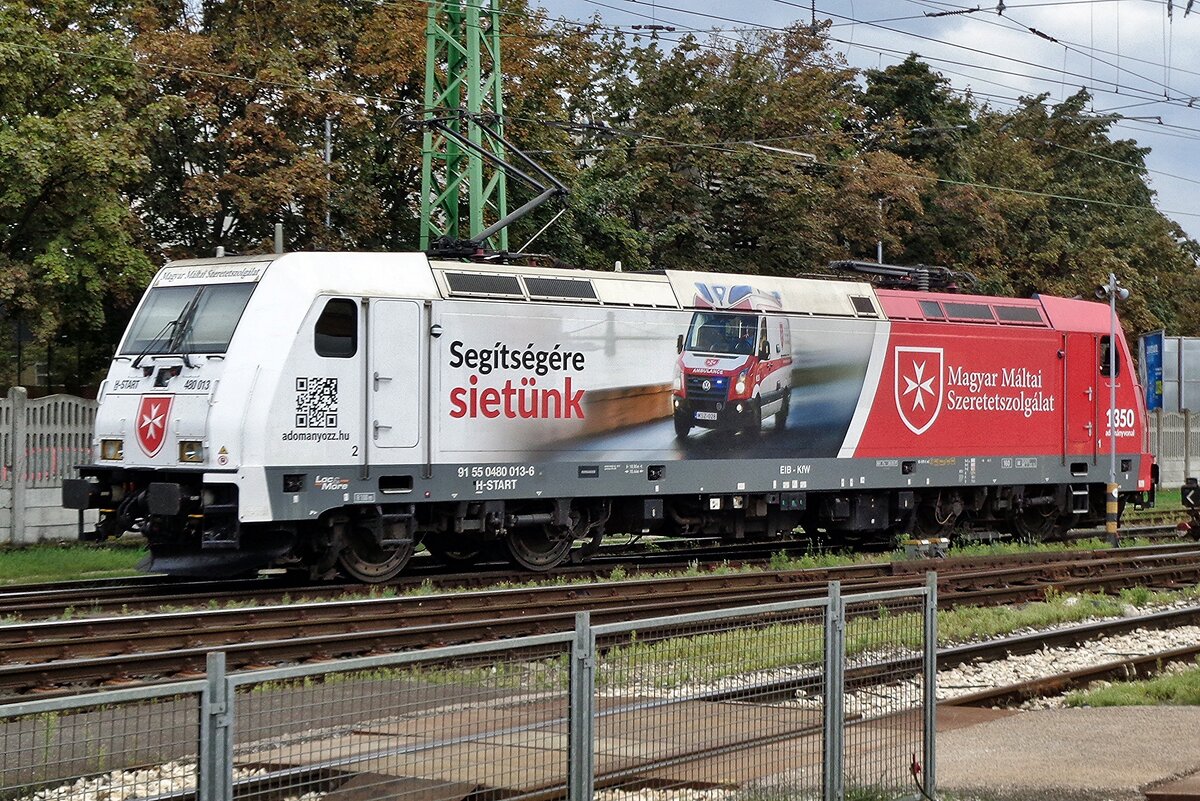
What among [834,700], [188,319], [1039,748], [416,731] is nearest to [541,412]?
[188,319]

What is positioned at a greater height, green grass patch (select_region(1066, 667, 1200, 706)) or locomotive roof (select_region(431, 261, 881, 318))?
locomotive roof (select_region(431, 261, 881, 318))

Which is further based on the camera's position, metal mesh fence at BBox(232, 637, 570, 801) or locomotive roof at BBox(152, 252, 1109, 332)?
locomotive roof at BBox(152, 252, 1109, 332)

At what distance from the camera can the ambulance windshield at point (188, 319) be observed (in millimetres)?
15922

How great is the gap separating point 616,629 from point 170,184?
22368 mm

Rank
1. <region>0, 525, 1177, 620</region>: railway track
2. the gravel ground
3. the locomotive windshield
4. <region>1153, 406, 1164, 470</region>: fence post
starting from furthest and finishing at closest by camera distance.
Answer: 1. <region>1153, 406, 1164, 470</region>: fence post
2. the locomotive windshield
3. <region>0, 525, 1177, 620</region>: railway track
4. the gravel ground

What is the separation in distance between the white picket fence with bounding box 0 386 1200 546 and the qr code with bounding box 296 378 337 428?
701 centimetres

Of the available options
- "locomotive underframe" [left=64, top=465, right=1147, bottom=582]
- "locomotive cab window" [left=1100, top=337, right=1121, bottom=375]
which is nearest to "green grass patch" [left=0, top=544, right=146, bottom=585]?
"locomotive underframe" [left=64, top=465, right=1147, bottom=582]

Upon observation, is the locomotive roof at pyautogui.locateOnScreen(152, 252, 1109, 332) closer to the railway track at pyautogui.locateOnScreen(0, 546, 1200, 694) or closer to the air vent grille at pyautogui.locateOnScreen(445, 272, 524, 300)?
the air vent grille at pyautogui.locateOnScreen(445, 272, 524, 300)

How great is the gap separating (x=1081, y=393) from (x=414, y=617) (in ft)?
49.1

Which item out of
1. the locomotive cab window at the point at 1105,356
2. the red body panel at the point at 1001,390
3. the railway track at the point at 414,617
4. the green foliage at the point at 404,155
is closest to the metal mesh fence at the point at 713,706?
the railway track at the point at 414,617

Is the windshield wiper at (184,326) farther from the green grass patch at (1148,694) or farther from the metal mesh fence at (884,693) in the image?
the metal mesh fence at (884,693)

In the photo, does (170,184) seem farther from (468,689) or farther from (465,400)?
(468,689)

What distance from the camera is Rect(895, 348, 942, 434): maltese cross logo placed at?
2178cm

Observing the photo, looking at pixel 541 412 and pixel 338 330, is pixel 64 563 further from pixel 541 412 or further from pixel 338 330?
pixel 541 412
